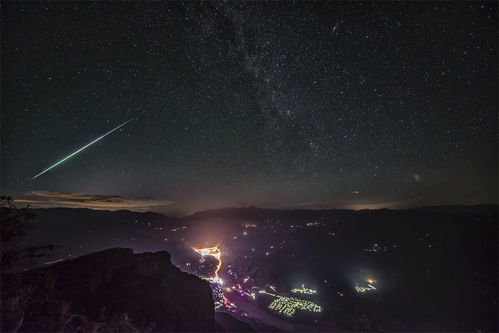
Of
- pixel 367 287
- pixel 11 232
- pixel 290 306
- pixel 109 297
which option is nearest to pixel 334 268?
pixel 367 287

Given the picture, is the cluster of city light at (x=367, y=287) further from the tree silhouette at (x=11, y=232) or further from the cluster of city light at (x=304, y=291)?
the tree silhouette at (x=11, y=232)

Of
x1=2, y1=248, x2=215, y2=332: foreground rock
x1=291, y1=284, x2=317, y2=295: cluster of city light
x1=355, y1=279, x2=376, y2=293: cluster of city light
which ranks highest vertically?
x1=2, y1=248, x2=215, y2=332: foreground rock

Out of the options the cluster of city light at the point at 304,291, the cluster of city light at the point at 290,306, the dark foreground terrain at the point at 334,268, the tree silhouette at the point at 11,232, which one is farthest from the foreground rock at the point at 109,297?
the cluster of city light at the point at 304,291

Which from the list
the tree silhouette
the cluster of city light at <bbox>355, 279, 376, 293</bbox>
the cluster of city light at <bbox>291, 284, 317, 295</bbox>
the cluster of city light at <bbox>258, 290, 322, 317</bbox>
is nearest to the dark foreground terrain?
the tree silhouette

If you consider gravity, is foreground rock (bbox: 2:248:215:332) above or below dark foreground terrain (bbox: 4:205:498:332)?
above

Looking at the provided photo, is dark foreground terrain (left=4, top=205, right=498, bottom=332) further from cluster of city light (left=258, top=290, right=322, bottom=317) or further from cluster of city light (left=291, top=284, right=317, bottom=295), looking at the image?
Answer: cluster of city light (left=291, top=284, right=317, bottom=295)

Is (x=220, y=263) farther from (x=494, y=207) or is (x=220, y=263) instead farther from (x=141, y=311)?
(x=494, y=207)

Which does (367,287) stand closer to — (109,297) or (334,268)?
(334,268)
